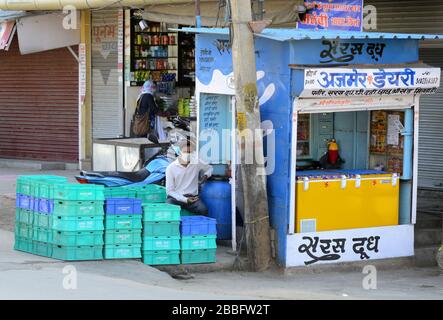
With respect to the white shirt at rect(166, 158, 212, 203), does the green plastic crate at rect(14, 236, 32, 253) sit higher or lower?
lower

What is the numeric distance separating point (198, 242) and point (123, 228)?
98cm

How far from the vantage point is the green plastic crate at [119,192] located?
1173 cm

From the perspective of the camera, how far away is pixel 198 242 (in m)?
11.2

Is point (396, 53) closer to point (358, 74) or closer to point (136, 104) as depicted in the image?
point (358, 74)

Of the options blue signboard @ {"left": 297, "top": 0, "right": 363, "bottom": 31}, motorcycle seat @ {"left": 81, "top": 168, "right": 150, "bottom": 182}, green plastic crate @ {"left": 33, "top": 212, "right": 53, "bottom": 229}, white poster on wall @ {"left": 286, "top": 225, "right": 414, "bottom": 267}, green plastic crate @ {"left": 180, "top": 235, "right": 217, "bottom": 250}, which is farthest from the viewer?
blue signboard @ {"left": 297, "top": 0, "right": 363, "bottom": 31}

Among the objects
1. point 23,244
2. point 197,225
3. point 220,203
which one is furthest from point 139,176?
point 23,244

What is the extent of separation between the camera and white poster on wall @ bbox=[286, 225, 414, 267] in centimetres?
1151

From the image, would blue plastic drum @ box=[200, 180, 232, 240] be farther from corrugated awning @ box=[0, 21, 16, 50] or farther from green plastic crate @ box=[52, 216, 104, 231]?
corrugated awning @ box=[0, 21, 16, 50]

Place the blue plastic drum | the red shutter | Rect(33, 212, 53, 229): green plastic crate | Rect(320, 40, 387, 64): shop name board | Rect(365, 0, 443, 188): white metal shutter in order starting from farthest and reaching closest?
the red shutter → Rect(365, 0, 443, 188): white metal shutter → the blue plastic drum → Rect(320, 40, 387, 64): shop name board → Rect(33, 212, 53, 229): green plastic crate

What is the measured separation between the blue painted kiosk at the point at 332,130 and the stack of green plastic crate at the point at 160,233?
129 cm

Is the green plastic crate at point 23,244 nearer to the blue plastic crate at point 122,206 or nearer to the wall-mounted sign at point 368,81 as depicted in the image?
the blue plastic crate at point 122,206

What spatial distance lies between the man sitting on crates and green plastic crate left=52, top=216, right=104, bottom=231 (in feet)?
4.96

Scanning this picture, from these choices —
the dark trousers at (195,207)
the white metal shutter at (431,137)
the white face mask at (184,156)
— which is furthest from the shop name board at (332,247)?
the white metal shutter at (431,137)

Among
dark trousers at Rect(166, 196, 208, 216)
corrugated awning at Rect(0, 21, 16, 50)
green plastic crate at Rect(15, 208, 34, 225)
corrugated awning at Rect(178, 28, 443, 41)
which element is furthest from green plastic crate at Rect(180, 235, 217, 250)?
corrugated awning at Rect(0, 21, 16, 50)
